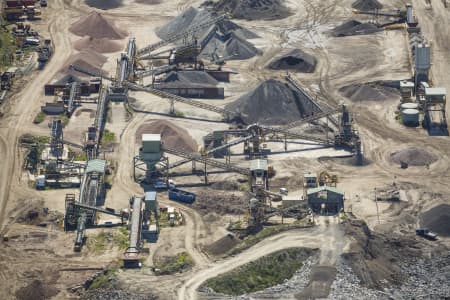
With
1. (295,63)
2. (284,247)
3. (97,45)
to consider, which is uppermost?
(97,45)

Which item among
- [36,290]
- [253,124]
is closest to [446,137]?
[253,124]

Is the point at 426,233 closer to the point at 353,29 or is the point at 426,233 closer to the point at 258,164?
the point at 258,164

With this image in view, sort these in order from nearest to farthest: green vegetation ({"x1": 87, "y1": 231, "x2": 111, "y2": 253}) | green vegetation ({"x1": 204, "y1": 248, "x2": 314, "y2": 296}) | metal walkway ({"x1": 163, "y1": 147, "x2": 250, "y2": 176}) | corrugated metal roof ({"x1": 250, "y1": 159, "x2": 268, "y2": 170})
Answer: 1. green vegetation ({"x1": 204, "y1": 248, "x2": 314, "y2": 296})
2. green vegetation ({"x1": 87, "y1": 231, "x2": 111, "y2": 253})
3. corrugated metal roof ({"x1": 250, "y1": 159, "x2": 268, "y2": 170})
4. metal walkway ({"x1": 163, "y1": 147, "x2": 250, "y2": 176})

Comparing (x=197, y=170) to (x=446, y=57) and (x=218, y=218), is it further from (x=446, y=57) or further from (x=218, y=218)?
(x=446, y=57)

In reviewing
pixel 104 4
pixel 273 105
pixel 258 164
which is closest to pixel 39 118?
pixel 273 105

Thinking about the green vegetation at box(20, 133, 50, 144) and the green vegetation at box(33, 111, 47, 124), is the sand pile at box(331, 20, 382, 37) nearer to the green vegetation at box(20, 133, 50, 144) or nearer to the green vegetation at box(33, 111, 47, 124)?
the green vegetation at box(33, 111, 47, 124)

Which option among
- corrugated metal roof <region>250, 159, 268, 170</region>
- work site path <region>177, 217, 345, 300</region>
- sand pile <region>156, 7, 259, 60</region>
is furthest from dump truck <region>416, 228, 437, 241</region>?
sand pile <region>156, 7, 259, 60</region>
